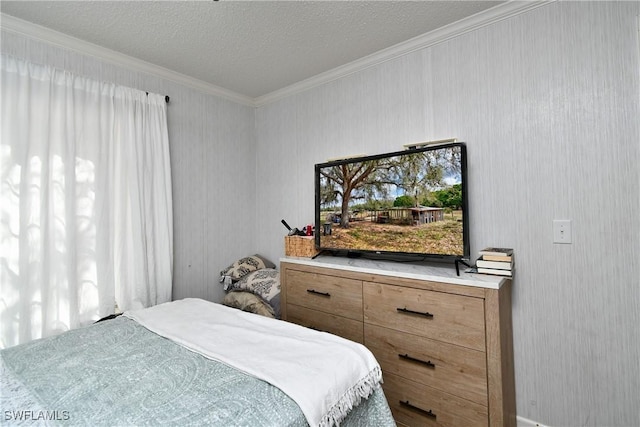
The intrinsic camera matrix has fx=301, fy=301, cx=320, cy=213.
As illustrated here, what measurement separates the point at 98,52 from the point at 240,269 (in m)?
2.11

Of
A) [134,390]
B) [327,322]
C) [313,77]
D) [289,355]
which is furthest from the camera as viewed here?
[313,77]

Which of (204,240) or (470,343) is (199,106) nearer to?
(204,240)

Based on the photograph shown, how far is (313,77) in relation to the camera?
2.84m

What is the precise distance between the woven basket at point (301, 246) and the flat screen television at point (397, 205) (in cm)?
7

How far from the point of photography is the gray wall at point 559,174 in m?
1.56

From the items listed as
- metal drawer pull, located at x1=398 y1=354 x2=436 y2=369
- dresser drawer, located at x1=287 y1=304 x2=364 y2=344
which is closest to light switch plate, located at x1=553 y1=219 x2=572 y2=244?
metal drawer pull, located at x1=398 y1=354 x2=436 y2=369

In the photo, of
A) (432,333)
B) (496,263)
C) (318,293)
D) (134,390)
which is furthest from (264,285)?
(496,263)

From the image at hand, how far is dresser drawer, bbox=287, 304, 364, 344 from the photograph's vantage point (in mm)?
2019

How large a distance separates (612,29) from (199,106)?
3.05 metres

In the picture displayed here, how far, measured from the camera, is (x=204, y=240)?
2971mm

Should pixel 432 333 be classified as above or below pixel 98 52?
below

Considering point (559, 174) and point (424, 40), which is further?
point (424, 40)

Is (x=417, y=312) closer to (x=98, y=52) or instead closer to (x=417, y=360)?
(x=417, y=360)

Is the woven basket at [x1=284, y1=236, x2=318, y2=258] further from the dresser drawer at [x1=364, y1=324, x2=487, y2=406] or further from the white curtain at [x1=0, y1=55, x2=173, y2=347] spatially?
the white curtain at [x1=0, y1=55, x2=173, y2=347]
